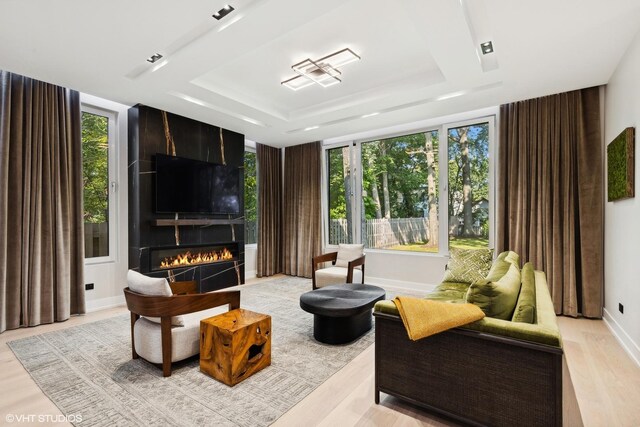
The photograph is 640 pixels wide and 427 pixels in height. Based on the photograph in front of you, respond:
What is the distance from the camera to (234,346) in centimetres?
218

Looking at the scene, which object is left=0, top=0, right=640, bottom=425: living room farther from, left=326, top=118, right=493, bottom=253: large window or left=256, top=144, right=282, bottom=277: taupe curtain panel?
left=256, top=144, right=282, bottom=277: taupe curtain panel

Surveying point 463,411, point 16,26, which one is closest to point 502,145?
point 463,411

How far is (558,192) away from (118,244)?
570cm

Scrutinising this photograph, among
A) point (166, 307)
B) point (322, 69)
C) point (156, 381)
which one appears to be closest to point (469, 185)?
point (322, 69)

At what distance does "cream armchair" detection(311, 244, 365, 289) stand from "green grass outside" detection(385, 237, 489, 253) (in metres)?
0.87

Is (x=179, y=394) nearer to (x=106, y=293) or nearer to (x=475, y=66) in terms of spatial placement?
(x=106, y=293)

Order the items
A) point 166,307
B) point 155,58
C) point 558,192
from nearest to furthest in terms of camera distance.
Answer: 1. point 166,307
2. point 155,58
3. point 558,192

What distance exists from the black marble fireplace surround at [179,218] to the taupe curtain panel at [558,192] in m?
4.08

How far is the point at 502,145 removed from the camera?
4.23 meters

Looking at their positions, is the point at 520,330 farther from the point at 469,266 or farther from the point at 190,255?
the point at 190,255

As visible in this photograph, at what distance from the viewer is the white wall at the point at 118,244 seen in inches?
161

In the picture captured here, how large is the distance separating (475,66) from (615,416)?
116 inches

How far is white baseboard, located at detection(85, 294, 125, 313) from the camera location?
4.00 meters

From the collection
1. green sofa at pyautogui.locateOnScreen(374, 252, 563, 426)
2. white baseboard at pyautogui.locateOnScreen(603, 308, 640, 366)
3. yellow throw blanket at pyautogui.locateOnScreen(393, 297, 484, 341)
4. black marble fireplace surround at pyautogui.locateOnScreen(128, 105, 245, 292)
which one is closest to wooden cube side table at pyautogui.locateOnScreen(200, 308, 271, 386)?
green sofa at pyautogui.locateOnScreen(374, 252, 563, 426)
